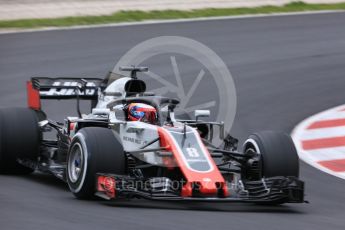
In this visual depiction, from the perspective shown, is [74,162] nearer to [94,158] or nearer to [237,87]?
[94,158]

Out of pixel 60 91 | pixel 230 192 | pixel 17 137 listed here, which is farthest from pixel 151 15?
pixel 230 192

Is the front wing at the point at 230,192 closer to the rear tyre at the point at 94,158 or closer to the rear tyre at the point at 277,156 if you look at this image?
the rear tyre at the point at 94,158

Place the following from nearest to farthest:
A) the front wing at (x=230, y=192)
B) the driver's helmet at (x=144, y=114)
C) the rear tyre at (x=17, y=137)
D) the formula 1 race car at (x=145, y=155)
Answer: the front wing at (x=230, y=192), the formula 1 race car at (x=145, y=155), the driver's helmet at (x=144, y=114), the rear tyre at (x=17, y=137)

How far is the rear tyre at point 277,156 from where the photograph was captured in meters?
9.79

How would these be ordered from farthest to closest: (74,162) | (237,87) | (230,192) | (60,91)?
(237,87)
(60,91)
(74,162)
(230,192)

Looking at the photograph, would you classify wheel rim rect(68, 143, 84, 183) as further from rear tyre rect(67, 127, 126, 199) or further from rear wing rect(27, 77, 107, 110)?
rear wing rect(27, 77, 107, 110)

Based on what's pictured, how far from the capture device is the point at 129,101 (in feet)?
34.7

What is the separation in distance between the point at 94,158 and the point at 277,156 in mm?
1881

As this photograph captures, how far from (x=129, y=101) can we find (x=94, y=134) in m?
1.21

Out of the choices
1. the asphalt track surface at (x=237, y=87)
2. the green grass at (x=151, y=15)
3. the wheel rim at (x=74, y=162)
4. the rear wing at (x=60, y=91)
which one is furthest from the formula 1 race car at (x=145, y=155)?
the green grass at (x=151, y=15)

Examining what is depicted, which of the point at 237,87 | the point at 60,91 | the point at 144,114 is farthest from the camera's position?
the point at 237,87

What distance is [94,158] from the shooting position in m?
9.27

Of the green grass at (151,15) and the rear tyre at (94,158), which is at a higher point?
the green grass at (151,15)

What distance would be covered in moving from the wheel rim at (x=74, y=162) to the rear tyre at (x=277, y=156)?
5.98ft
